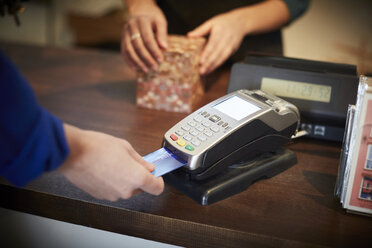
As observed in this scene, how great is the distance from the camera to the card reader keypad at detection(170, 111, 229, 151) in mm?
646

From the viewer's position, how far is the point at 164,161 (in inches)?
25.9

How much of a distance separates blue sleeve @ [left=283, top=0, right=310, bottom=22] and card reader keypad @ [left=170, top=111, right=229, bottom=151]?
0.74 m

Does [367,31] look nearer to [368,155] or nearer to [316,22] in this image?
[316,22]

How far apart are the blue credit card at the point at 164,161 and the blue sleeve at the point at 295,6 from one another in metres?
0.81

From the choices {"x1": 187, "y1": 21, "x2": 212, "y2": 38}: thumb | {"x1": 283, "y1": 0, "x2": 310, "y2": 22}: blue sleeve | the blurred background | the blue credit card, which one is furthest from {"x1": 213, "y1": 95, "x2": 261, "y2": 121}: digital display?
the blurred background

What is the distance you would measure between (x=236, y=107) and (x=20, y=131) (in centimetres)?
34

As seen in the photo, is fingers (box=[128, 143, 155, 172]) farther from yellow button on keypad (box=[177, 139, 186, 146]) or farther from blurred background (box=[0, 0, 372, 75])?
blurred background (box=[0, 0, 372, 75])

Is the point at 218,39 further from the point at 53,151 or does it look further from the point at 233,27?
the point at 53,151

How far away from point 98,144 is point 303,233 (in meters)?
0.30

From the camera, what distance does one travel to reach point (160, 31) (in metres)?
1.00

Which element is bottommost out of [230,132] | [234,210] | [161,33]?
[234,210]

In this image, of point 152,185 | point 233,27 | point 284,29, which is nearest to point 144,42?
point 233,27

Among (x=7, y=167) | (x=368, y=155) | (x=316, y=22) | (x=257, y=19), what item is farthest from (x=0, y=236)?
(x=316, y=22)

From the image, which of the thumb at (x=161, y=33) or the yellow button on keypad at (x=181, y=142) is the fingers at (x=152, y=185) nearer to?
the yellow button on keypad at (x=181, y=142)
